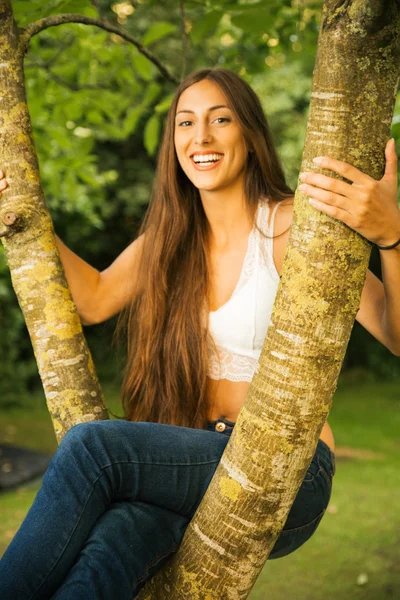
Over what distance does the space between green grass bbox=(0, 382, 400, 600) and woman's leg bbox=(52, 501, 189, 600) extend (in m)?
2.21

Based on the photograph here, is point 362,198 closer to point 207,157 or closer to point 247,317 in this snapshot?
point 247,317

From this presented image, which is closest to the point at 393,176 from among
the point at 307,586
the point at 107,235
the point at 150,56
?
the point at 150,56

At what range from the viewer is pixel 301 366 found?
1510 millimetres

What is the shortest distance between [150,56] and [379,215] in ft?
5.26

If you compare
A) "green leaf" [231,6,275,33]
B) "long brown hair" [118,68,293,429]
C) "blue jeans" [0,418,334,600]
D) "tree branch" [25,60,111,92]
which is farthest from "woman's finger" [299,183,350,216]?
"tree branch" [25,60,111,92]

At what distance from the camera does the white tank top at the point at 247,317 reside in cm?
232

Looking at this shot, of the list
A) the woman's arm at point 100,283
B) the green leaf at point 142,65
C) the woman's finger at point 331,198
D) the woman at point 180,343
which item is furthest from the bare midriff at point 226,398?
the green leaf at point 142,65

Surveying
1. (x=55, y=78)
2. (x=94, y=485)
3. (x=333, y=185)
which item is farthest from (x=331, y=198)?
(x=55, y=78)

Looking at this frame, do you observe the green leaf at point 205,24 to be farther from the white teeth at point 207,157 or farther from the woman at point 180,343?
the white teeth at point 207,157

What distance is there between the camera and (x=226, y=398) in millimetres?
2377

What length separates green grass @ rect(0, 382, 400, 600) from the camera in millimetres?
3896

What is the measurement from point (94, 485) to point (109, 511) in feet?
0.31

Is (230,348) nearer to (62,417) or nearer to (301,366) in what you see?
(62,417)

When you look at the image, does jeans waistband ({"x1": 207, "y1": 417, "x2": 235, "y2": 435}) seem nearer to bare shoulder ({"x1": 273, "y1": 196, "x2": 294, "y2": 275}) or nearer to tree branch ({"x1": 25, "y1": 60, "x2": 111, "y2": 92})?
bare shoulder ({"x1": 273, "y1": 196, "x2": 294, "y2": 275})
